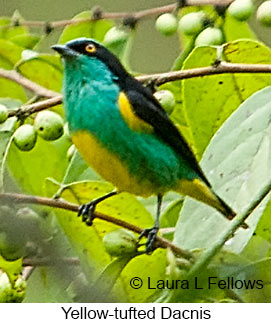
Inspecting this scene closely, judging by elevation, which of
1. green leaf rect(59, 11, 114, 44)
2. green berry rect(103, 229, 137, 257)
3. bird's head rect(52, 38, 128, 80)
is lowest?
green berry rect(103, 229, 137, 257)

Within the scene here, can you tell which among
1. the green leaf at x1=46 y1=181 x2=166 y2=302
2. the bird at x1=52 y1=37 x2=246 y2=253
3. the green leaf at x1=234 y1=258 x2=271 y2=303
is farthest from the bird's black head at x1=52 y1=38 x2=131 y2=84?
the green leaf at x1=234 y1=258 x2=271 y2=303

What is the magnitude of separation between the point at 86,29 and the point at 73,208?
0.63 ft

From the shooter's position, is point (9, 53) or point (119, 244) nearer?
point (119, 244)

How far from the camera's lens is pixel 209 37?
0.67m

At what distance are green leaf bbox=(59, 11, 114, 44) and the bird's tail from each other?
0.17m

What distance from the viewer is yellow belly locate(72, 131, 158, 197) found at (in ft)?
2.25

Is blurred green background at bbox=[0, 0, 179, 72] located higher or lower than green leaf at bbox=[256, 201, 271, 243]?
higher

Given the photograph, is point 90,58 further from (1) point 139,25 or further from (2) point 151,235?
(2) point 151,235

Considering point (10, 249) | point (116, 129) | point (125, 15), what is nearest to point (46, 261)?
point (10, 249)

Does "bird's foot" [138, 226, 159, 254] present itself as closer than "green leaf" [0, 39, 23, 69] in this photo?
Yes

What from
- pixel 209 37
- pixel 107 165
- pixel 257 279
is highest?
pixel 209 37

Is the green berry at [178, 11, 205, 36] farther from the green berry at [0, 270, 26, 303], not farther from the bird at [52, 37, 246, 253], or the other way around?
the green berry at [0, 270, 26, 303]
